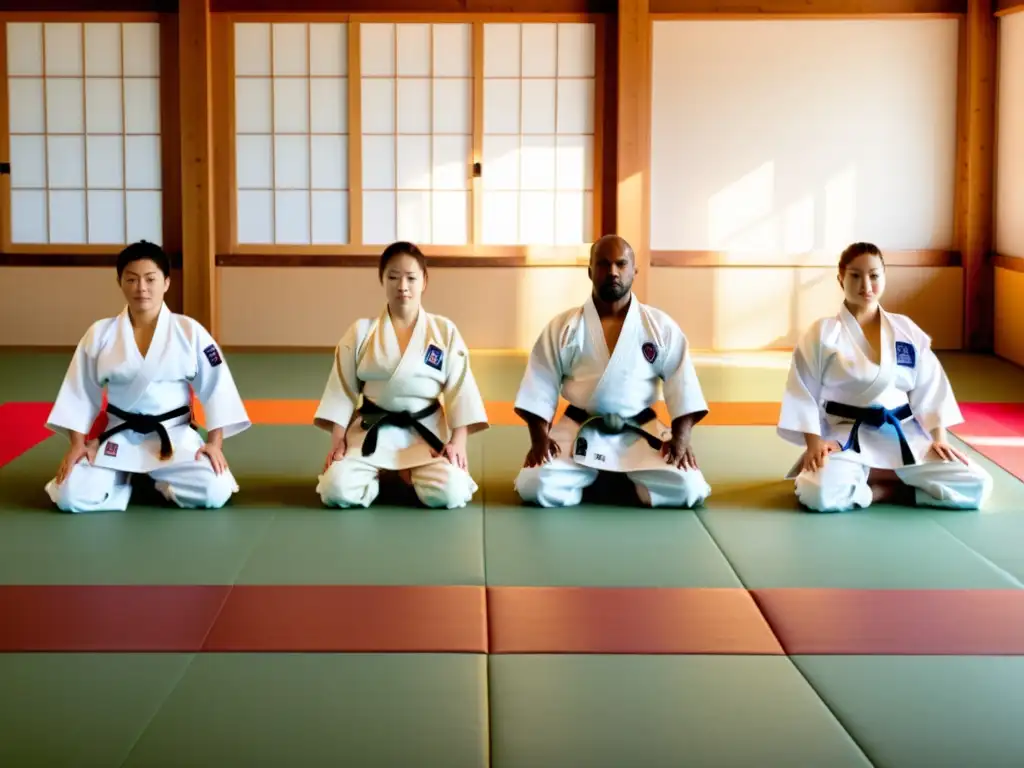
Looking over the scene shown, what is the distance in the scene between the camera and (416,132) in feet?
30.6

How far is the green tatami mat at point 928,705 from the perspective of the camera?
2.83 meters

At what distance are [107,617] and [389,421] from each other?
1.60 metres

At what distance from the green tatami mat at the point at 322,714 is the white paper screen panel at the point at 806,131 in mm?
6376

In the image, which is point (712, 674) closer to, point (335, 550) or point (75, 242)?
point (335, 550)

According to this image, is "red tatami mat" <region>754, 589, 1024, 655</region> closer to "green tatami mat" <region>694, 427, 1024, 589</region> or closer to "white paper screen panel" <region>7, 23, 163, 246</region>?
"green tatami mat" <region>694, 427, 1024, 589</region>

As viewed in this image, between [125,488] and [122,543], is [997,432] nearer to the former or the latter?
[125,488]

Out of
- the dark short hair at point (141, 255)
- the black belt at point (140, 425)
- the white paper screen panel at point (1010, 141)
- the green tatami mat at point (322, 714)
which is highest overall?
the white paper screen panel at point (1010, 141)

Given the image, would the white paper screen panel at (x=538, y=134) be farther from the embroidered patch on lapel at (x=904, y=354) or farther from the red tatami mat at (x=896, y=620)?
the red tatami mat at (x=896, y=620)

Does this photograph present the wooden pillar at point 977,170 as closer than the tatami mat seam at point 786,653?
No

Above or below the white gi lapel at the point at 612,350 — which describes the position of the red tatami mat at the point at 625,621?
below

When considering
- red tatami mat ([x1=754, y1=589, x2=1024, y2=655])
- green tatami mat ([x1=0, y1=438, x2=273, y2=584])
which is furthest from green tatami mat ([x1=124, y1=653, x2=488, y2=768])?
red tatami mat ([x1=754, y1=589, x2=1024, y2=655])

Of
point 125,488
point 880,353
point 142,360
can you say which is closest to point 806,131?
point 880,353

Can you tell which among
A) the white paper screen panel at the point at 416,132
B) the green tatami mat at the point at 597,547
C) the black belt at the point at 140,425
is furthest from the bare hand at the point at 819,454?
the white paper screen panel at the point at 416,132

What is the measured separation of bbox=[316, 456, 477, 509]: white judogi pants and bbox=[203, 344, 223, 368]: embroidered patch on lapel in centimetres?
60
